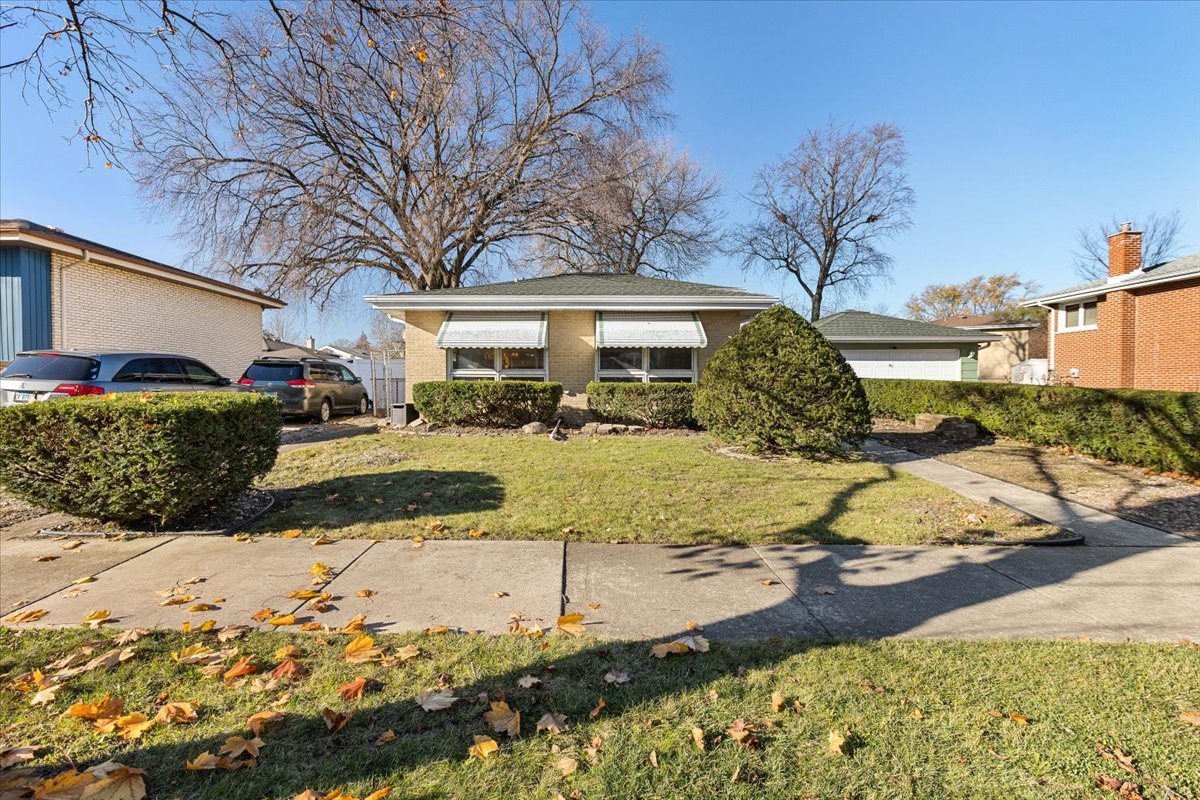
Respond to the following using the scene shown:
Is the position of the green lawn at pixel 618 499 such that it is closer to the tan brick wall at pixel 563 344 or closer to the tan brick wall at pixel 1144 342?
the tan brick wall at pixel 563 344

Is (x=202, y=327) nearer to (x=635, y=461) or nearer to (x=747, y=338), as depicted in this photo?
(x=635, y=461)

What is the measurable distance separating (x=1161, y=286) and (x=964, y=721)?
20.0 metres

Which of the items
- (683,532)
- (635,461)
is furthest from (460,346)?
(683,532)

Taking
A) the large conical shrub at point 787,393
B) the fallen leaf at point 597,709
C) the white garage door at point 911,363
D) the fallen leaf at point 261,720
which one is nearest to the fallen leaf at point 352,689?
the fallen leaf at point 261,720

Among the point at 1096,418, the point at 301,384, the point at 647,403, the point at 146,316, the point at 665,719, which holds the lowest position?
the point at 665,719

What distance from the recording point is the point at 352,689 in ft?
8.21

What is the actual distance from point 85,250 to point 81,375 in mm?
6224

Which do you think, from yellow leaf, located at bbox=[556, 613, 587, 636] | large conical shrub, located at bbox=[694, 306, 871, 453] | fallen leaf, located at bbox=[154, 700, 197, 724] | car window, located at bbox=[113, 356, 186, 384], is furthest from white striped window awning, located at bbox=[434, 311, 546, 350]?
fallen leaf, located at bbox=[154, 700, 197, 724]

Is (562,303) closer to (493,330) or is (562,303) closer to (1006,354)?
(493,330)

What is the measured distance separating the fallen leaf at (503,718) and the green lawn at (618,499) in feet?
8.41

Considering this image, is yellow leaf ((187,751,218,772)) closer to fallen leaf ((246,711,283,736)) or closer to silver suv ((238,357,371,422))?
fallen leaf ((246,711,283,736))

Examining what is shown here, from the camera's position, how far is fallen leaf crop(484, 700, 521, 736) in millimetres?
2275

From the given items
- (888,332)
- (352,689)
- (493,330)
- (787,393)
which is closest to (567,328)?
(493,330)

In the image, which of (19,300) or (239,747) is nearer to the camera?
(239,747)
